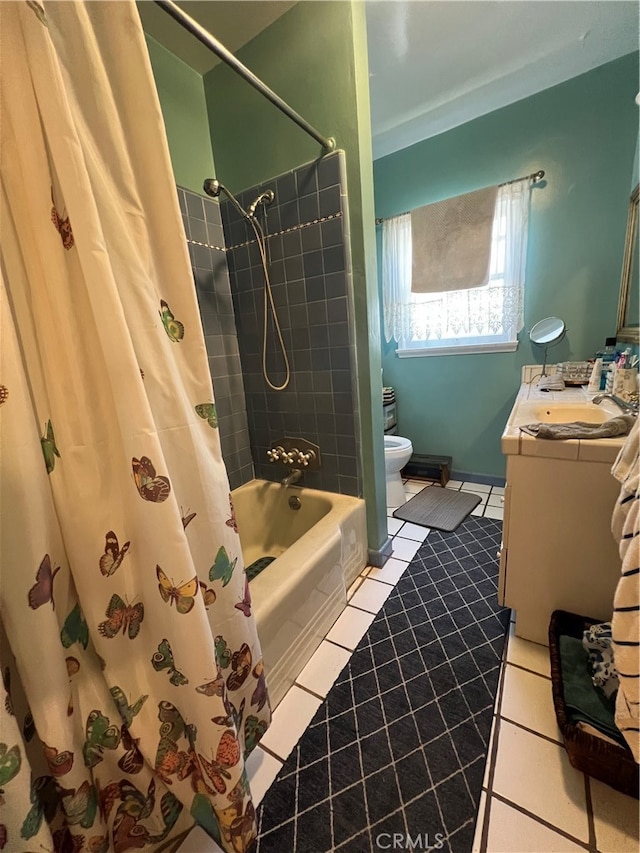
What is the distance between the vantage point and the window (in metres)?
2.08

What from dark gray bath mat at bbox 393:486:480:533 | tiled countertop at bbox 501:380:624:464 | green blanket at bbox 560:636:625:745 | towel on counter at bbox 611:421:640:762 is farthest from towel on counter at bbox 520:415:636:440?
dark gray bath mat at bbox 393:486:480:533

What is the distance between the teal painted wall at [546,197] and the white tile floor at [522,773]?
1657mm

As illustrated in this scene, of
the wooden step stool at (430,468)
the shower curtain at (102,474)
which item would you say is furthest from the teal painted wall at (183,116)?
the wooden step stool at (430,468)

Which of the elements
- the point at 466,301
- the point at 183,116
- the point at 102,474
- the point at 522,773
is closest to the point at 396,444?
the point at 466,301

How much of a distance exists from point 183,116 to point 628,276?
96.4 inches

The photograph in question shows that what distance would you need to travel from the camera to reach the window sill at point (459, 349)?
2259 mm

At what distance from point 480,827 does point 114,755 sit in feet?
2.90

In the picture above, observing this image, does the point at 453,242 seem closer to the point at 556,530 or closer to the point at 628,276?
the point at 628,276

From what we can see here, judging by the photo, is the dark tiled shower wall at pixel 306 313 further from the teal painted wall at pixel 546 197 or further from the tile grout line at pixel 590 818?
the teal painted wall at pixel 546 197

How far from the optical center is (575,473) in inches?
39.8

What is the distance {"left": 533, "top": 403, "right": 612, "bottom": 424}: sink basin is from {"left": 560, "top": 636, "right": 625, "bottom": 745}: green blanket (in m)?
0.83

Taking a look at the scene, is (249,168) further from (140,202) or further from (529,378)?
(529,378)

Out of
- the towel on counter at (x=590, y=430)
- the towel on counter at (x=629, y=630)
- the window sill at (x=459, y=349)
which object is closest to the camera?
the towel on counter at (x=629, y=630)

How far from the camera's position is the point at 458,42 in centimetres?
159
